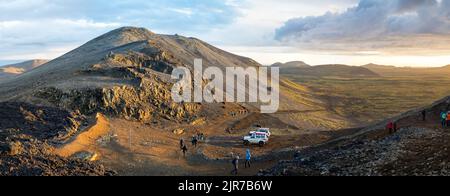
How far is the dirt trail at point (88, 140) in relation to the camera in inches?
1307

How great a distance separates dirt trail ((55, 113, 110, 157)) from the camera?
33206 mm

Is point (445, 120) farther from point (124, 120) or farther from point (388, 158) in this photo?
point (124, 120)

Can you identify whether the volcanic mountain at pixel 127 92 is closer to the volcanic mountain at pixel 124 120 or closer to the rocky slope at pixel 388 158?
the volcanic mountain at pixel 124 120

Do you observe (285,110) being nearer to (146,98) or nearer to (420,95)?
(146,98)

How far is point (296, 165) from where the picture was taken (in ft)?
93.4

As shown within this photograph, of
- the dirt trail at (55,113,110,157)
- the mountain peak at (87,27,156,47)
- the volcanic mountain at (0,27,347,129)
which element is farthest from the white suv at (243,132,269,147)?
the mountain peak at (87,27,156,47)

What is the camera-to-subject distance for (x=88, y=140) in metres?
37.2

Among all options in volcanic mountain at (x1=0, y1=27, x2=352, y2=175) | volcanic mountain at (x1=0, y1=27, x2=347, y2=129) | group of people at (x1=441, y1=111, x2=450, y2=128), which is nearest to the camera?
group of people at (x1=441, y1=111, x2=450, y2=128)

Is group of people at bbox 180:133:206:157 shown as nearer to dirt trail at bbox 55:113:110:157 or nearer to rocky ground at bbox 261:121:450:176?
dirt trail at bbox 55:113:110:157

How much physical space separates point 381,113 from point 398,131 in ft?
187

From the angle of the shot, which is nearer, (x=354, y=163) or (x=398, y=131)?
(x=354, y=163)
